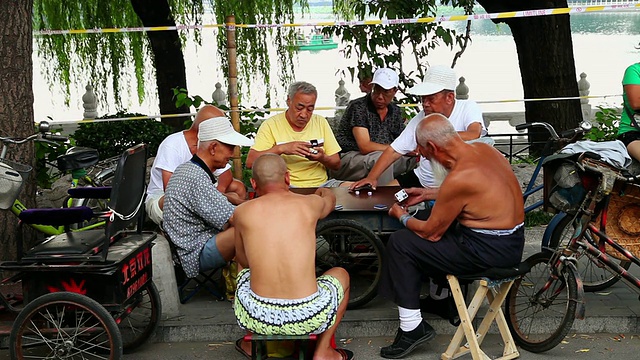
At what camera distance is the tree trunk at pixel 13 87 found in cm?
629

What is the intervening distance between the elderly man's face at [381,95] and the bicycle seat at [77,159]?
232 centimetres

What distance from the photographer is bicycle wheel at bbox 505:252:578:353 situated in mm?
5066

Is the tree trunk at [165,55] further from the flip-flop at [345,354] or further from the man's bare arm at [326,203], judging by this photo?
the flip-flop at [345,354]

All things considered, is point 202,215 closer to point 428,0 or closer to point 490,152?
point 490,152

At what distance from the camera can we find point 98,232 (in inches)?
210

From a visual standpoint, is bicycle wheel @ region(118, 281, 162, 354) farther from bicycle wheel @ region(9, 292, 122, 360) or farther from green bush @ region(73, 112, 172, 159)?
green bush @ region(73, 112, 172, 159)

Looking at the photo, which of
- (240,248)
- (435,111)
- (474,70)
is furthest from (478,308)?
(474,70)

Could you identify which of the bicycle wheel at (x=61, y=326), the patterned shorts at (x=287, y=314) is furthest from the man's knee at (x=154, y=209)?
the patterned shorts at (x=287, y=314)

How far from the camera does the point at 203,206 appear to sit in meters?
5.29

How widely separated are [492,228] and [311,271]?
43.6 inches

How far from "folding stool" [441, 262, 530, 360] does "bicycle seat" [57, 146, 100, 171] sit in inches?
126

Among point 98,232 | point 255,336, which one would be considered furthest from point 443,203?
point 98,232

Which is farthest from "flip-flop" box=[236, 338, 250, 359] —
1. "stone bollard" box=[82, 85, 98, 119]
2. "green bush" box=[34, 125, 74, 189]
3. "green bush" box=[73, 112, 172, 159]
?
"stone bollard" box=[82, 85, 98, 119]

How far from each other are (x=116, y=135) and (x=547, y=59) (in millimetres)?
5409
